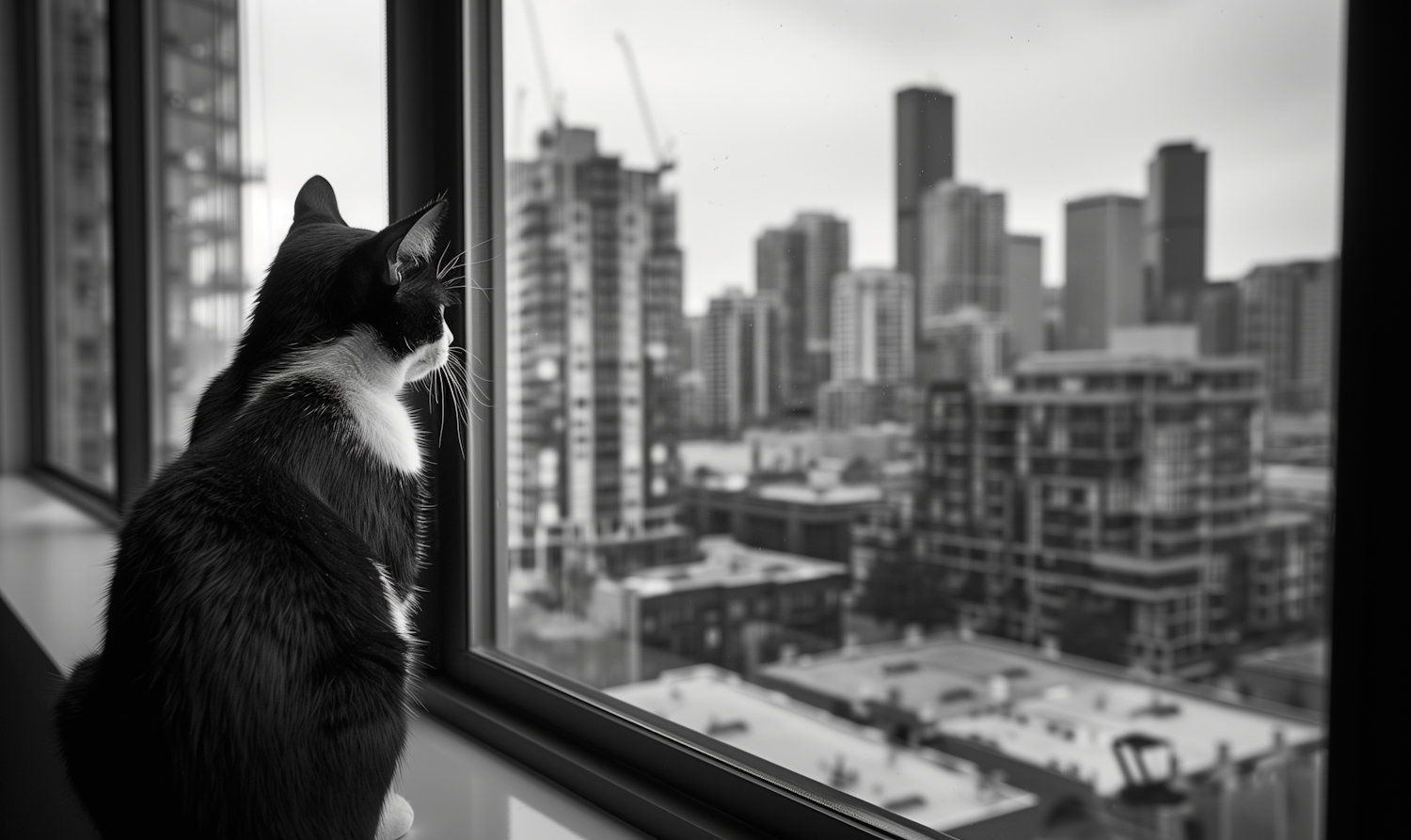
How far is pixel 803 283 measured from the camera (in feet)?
Result: 9.18

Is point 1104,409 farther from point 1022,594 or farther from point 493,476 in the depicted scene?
point 493,476

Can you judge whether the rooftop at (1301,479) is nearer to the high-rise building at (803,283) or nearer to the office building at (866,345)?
the high-rise building at (803,283)

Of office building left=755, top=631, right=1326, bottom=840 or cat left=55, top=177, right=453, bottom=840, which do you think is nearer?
cat left=55, top=177, right=453, bottom=840

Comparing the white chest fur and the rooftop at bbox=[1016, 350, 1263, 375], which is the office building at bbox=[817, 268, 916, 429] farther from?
the white chest fur

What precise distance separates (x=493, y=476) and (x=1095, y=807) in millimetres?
5661

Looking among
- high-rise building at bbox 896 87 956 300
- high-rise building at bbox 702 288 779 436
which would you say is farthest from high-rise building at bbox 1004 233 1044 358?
high-rise building at bbox 896 87 956 300

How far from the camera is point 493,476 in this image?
103 cm

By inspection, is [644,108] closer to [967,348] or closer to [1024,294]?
[1024,294]

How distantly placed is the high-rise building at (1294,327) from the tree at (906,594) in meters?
2.72

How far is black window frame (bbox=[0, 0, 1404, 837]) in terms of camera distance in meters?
0.39

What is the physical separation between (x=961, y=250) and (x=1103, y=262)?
602 millimetres

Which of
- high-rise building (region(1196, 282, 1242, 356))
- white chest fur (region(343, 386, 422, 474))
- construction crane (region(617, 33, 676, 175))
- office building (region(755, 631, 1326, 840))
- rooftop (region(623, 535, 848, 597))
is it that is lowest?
office building (region(755, 631, 1326, 840))

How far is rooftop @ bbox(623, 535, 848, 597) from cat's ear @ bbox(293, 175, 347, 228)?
9.09ft

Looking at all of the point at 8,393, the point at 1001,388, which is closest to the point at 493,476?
the point at 8,393
